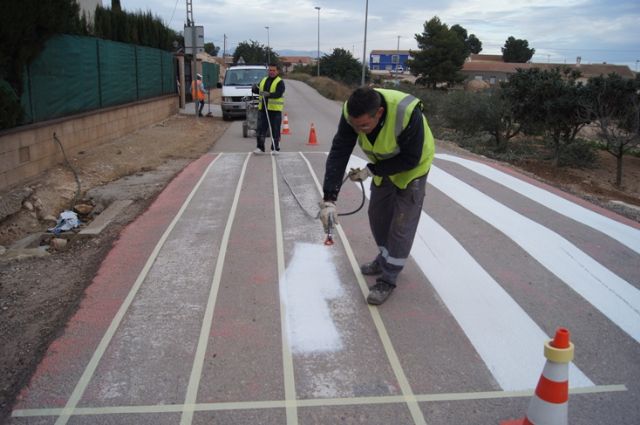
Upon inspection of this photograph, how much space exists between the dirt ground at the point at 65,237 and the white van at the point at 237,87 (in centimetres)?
486

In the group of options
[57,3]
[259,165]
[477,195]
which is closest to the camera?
[477,195]

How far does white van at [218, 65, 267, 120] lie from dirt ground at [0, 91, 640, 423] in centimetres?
486

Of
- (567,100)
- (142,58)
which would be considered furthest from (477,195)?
(567,100)

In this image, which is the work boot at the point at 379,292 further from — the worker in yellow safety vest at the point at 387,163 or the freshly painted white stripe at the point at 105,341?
the freshly painted white stripe at the point at 105,341

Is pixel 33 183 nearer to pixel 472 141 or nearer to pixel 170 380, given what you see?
pixel 170 380

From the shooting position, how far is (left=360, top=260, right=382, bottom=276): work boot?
5152 millimetres

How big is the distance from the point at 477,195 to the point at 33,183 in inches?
274

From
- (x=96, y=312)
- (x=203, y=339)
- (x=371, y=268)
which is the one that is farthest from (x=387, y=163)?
(x=96, y=312)

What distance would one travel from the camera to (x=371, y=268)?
5.15 meters

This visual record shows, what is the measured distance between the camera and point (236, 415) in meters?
3.16

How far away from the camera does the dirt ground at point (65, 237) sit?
158 inches

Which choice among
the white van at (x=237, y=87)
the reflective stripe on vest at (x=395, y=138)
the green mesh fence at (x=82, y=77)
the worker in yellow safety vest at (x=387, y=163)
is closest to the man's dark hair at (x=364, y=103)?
the worker in yellow safety vest at (x=387, y=163)

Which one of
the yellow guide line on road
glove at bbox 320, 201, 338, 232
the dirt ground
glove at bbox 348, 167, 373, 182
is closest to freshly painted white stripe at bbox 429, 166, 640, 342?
the yellow guide line on road

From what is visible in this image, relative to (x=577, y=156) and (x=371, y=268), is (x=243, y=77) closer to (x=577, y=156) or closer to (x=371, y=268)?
(x=577, y=156)
